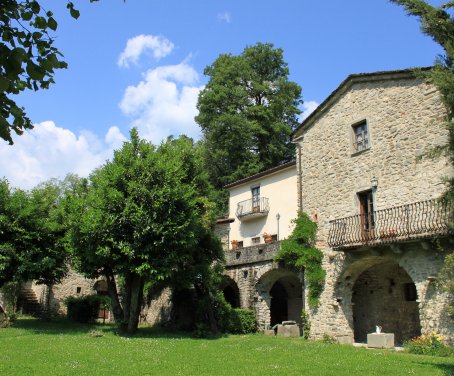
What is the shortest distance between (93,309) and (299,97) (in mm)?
23620

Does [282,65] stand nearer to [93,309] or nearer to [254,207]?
[254,207]

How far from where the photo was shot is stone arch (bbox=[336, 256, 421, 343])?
17.8 m

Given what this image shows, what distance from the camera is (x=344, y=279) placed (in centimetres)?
1775

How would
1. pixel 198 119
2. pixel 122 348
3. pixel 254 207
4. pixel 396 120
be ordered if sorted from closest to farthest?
pixel 122 348 → pixel 396 120 → pixel 254 207 → pixel 198 119

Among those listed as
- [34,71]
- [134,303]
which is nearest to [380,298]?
[134,303]

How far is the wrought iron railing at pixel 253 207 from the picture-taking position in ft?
88.7

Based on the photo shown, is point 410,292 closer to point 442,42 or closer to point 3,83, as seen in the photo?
point 442,42

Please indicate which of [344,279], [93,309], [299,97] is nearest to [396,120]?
[344,279]

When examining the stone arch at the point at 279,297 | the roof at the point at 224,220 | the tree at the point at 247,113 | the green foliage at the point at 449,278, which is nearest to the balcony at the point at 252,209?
the roof at the point at 224,220

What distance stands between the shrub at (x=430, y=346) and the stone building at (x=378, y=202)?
335 mm

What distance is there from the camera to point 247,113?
3578cm

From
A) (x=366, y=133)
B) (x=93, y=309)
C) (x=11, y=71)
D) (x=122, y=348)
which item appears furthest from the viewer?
(x=93, y=309)

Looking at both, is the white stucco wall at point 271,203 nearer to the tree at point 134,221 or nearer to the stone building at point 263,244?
the stone building at point 263,244

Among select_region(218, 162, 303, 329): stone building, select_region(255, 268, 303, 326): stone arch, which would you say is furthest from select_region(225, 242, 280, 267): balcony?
select_region(255, 268, 303, 326): stone arch
